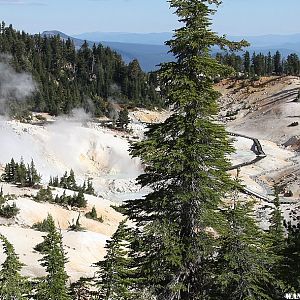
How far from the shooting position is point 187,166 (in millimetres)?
13117

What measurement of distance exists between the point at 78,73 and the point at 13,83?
2268cm

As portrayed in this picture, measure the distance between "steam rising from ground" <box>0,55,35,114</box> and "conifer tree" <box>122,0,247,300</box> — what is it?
8610 centimetres

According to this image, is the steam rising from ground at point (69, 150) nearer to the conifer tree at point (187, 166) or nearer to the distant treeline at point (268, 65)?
the conifer tree at point (187, 166)

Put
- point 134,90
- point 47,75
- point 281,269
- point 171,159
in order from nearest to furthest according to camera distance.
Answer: point 171,159
point 281,269
point 47,75
point 134,90

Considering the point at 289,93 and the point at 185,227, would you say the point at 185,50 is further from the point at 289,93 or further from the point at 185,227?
the point at 289,93

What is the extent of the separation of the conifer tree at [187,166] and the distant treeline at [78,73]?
8796 cm

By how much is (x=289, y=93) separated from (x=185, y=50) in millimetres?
100922

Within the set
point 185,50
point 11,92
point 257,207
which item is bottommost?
point 257,207

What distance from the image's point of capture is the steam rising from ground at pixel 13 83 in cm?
9792

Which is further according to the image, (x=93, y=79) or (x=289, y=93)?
(x=93, y=79)

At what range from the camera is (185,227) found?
13.5 meters

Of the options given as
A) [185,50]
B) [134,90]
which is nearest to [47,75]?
[134,90]

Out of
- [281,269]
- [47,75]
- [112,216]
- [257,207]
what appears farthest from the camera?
[47,75]

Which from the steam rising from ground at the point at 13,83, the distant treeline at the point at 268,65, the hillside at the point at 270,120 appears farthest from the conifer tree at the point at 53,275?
the distant treeline at the point at 268,65
